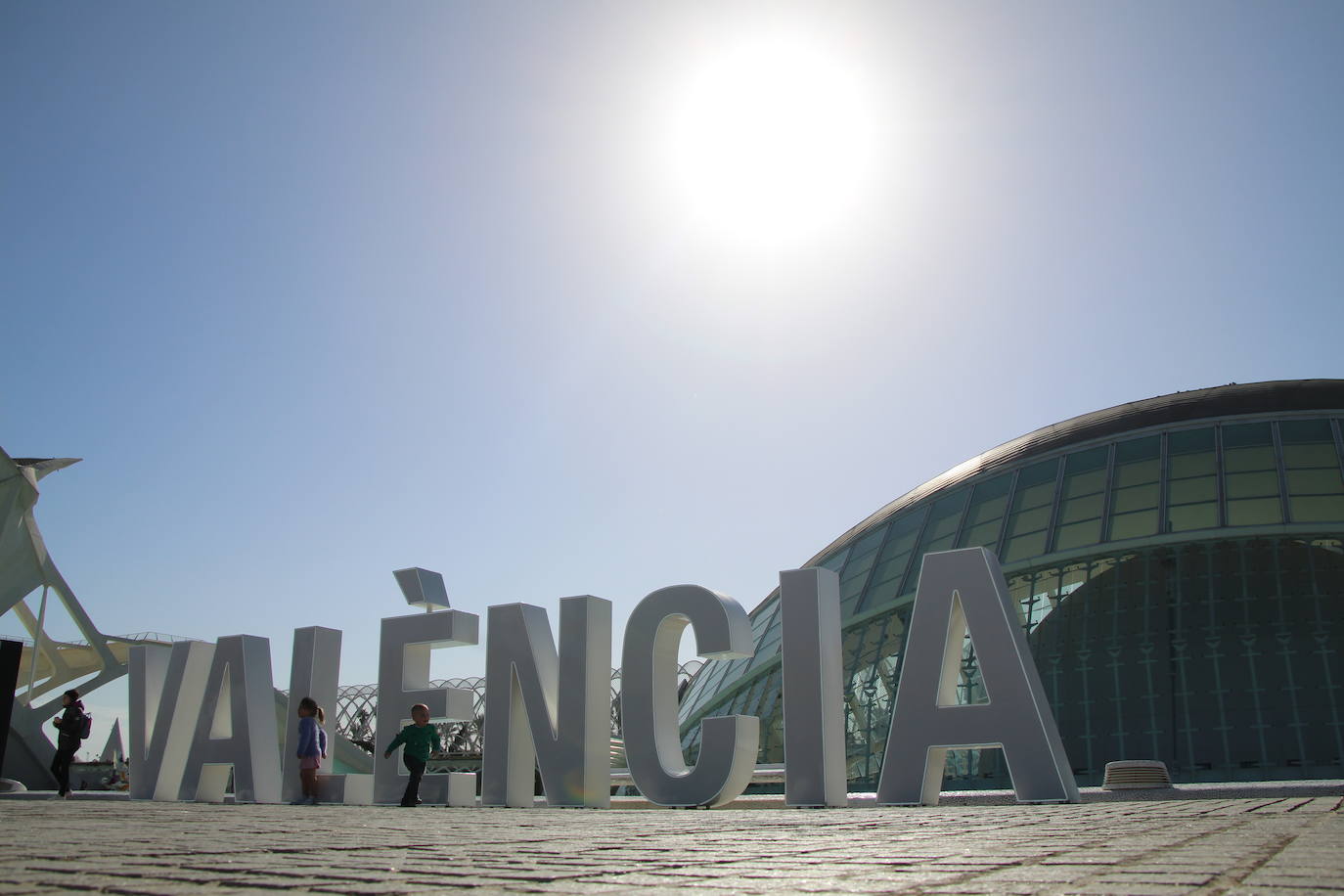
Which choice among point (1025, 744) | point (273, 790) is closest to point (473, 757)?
point (273, 790)

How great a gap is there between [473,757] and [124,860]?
56.3 metres

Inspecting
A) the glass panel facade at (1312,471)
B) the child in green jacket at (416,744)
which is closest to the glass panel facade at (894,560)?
the glass panel facade at (1312,471)

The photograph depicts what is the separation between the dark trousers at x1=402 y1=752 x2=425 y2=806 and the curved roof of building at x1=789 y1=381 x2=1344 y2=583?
18132 mm

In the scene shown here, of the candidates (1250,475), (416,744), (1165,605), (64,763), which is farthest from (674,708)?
(1250,475)

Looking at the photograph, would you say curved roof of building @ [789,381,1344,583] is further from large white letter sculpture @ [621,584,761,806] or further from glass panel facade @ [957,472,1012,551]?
large white letter sculpture @ [621,584,761,806]

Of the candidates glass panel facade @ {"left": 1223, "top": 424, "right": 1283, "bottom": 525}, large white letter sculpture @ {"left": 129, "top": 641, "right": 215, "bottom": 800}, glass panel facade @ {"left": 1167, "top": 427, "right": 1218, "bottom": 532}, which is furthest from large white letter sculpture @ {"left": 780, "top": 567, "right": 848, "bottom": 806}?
glass panel facade @ {"left": 1223, "top": 424, "right": 1283, "bottom": 525}

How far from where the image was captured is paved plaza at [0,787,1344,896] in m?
3.42

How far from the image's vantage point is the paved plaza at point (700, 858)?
3.42 meters

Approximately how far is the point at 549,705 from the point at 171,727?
8108mm

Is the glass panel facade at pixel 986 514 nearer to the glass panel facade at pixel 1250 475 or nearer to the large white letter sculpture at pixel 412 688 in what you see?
the glass panel facade at pixel 1250 475

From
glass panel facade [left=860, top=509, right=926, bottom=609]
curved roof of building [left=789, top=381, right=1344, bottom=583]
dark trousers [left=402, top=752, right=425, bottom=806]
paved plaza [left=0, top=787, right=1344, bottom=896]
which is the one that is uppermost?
curved roof of building [left=789, top=381, right=1344, bottom=583]

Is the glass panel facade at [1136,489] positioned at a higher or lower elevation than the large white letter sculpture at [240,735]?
higher

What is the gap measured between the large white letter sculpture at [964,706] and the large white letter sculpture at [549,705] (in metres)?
4.62

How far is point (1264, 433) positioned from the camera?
24422 millimetres
